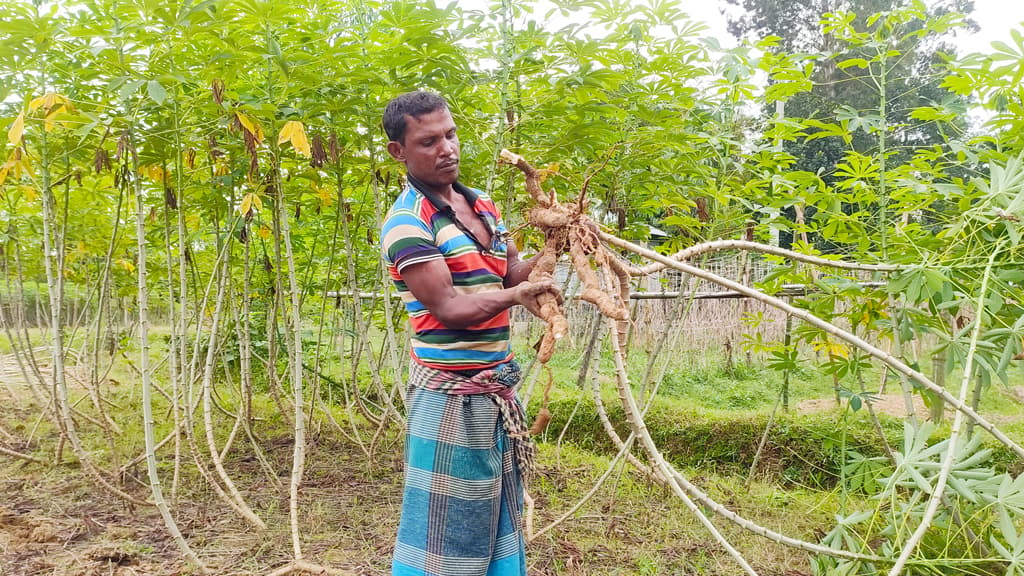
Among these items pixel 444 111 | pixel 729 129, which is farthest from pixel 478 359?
pixel 729 129

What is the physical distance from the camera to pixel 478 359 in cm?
150

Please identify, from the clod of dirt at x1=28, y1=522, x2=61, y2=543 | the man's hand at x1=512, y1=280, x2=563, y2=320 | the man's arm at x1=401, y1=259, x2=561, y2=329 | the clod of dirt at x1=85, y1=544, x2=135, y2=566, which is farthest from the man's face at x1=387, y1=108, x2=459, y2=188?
the clod of dirt at x1=28, y1=522, x2=61, y2=543

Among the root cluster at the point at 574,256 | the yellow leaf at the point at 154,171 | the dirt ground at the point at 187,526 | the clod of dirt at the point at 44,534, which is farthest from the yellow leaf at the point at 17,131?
the clod of dirt at the point at 44,534

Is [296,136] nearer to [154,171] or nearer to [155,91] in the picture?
[155,91]

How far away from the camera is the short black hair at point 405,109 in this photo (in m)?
1.44

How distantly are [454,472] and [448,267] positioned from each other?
500 millimetres

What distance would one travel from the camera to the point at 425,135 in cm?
145

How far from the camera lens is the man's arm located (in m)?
1.26

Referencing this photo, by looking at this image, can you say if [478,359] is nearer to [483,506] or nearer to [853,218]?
[483,506]

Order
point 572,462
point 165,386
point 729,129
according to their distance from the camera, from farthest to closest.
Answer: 1. point 165,386
2. point 572,462
3. point 729,129

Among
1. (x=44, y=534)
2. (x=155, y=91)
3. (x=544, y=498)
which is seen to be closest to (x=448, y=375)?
(x=155, y=91)

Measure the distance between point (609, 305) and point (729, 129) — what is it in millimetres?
2027

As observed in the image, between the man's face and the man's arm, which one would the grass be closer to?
the man's arm

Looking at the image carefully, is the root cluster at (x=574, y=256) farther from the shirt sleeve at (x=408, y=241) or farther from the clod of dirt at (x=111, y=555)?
the clod of dirt at (x=111, y=555)
